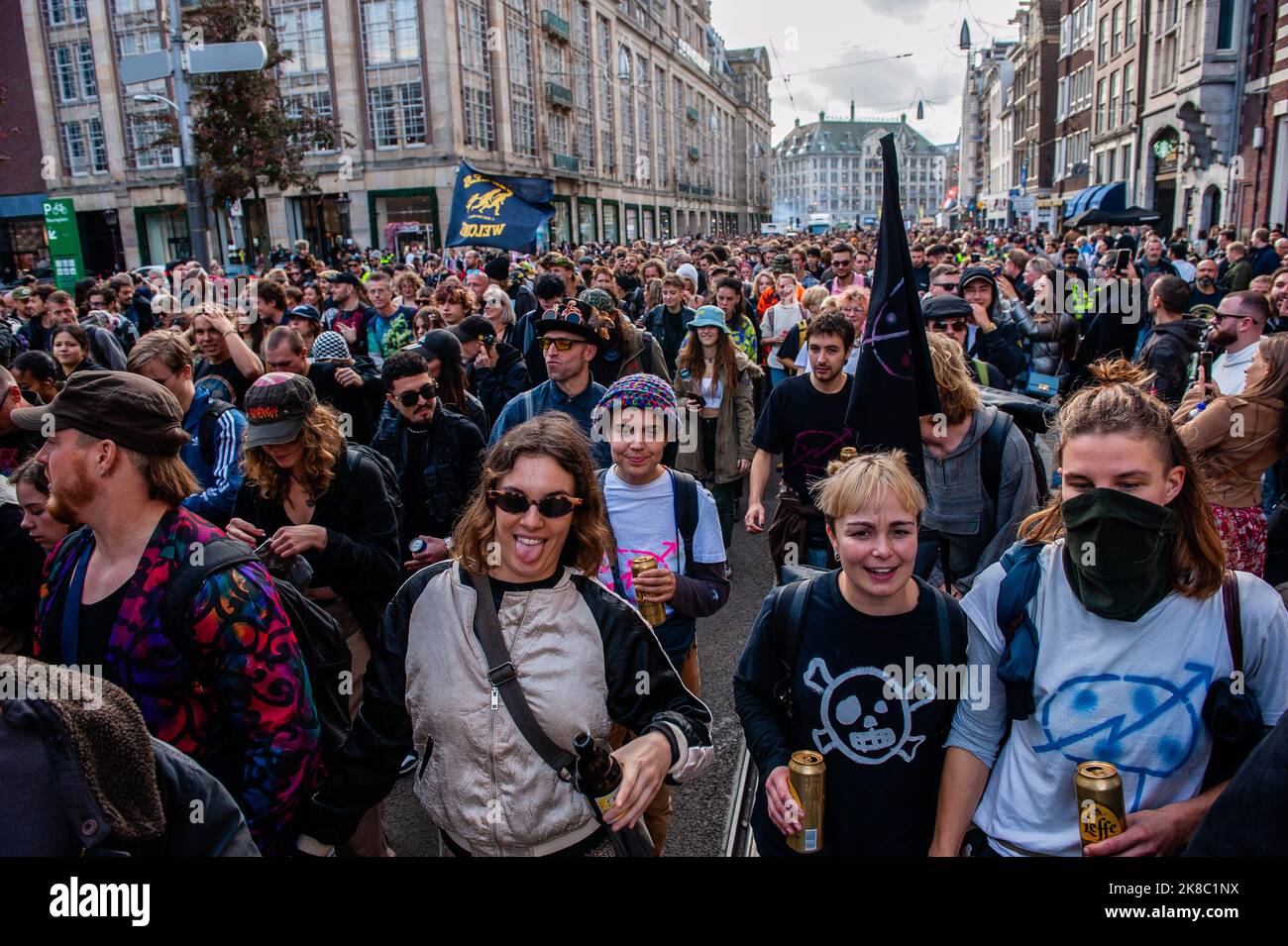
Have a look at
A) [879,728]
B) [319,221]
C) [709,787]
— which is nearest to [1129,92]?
[319,221]

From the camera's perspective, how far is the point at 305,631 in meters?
2.50

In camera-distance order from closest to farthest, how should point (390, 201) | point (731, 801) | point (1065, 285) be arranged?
point (731, 801) < point (1065, 285) < point (390, 201)

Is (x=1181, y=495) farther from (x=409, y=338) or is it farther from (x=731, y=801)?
(x=409, y=338)

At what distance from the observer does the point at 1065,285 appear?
9523 millimetres

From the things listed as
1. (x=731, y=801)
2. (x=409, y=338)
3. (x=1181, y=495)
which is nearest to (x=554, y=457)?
(x=1181, y=495)

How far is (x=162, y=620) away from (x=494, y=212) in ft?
34.9

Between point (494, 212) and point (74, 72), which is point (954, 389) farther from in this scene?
point (74, 72)

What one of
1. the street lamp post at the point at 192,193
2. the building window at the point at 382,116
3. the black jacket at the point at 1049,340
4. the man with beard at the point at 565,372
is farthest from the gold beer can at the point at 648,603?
the building window at the point at 382,116

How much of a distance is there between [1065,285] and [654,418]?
782 centimetres

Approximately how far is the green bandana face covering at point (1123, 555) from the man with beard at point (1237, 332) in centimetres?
394

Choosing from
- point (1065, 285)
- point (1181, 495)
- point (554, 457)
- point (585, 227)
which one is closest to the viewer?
point (1181, 495)

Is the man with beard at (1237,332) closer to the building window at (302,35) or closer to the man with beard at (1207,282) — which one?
the man with beard at (1207,282)

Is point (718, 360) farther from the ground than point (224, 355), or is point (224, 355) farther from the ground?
point (224, 355)
